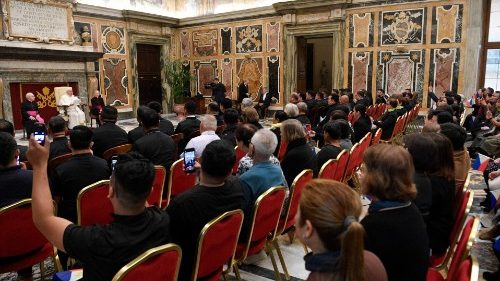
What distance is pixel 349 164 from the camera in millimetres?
4082

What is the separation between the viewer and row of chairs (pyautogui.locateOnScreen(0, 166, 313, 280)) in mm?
1554

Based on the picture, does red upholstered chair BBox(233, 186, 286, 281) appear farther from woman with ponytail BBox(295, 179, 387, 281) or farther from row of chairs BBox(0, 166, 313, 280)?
woman with ponytail BBox(295, 179, 387, 281)

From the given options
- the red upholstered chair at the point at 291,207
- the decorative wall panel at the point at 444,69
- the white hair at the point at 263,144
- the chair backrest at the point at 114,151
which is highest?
the decorative wall panel at the point at 444,69

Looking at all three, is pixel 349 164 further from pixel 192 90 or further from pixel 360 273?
pixel 192 90

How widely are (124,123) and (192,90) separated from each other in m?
3.63

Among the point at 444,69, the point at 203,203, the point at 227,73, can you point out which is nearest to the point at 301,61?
the point at 227,73

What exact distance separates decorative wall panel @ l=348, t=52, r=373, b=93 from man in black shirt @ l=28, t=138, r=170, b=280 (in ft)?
35.0

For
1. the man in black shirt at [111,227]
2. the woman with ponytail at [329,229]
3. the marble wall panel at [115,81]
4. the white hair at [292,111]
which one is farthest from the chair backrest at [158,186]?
the marble wall panel at [115,81]

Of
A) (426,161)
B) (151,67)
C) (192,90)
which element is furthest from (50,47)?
(426,161)

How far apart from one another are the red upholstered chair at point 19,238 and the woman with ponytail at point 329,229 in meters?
1.68

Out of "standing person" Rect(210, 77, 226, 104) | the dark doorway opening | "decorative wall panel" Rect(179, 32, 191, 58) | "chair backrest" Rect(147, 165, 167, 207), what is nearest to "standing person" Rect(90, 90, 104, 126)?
the dark doorway opening

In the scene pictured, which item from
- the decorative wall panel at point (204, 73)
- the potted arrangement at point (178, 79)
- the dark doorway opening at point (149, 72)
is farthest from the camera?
the potted arrangement at point (178, 79)

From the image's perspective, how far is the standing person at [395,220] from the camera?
5.12ft

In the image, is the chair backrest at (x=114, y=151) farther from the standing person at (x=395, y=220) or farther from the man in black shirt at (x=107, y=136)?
the standing person at (x=395, y=220)
